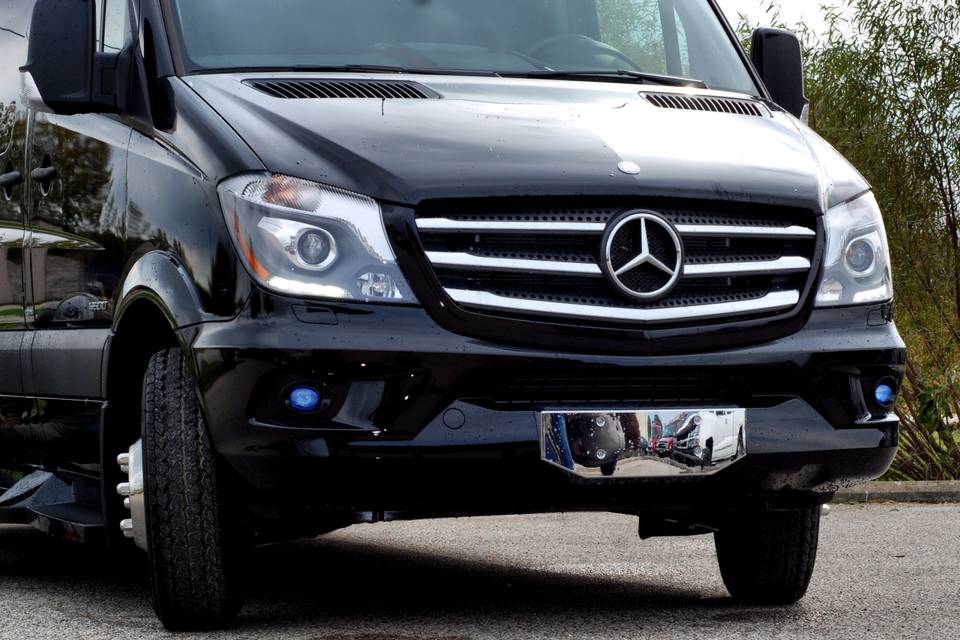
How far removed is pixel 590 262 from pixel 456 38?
4.47 ft

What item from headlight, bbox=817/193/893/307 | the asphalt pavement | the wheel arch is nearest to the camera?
headlight, bbox=817/193/893/307

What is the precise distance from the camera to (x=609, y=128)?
470 centimetres

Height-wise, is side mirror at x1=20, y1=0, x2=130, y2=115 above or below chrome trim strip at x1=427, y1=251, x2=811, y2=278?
above

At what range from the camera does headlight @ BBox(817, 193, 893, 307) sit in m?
4.57

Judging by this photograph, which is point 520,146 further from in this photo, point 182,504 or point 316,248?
point 182,504

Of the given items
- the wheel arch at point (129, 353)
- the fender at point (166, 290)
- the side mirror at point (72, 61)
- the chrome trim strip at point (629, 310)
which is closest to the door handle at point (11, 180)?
the side mirror at point (72, 61)

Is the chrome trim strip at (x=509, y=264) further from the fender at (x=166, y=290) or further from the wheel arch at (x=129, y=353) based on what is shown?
the wheel arch at (x=129, y=353)

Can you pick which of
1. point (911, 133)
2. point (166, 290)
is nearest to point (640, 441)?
point (166, 290)

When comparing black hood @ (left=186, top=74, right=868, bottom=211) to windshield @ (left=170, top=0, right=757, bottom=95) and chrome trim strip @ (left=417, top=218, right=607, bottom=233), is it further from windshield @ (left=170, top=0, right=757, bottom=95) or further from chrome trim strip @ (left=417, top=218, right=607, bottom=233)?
windshield @ (left=170, top=0, right=757, bottom=95)

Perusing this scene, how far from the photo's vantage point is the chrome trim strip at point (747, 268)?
4.40m

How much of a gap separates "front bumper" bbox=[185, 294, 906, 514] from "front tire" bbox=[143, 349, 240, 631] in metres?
0.14

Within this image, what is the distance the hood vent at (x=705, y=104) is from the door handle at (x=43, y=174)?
2.01 metres

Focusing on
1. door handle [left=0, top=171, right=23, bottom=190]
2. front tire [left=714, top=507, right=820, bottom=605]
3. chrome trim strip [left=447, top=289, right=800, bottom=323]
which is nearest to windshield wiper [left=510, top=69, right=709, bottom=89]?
chrome trim strip [left=447, top=289, right=800, bottom=323]

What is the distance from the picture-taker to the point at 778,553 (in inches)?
210
